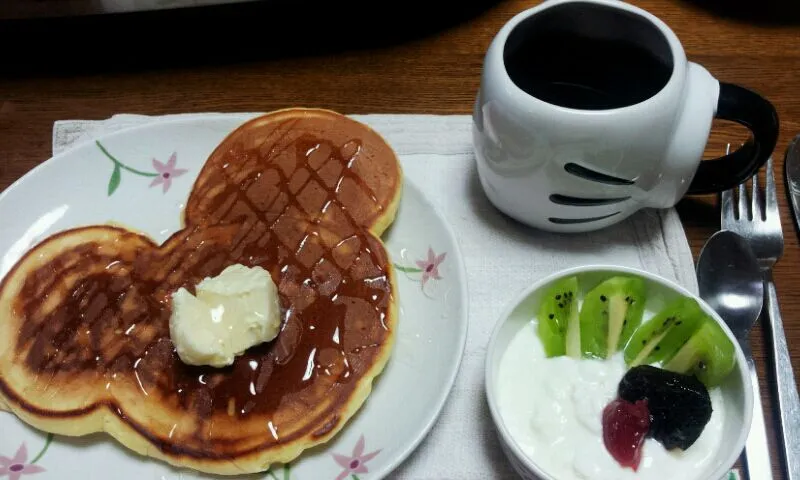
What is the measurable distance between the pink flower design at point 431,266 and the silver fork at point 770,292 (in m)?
0.52

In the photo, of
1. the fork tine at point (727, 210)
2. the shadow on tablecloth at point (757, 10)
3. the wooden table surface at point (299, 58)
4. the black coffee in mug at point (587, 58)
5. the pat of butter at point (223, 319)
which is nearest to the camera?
the pat of butter at point (223, 319)

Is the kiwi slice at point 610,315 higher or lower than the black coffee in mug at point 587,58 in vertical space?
lower

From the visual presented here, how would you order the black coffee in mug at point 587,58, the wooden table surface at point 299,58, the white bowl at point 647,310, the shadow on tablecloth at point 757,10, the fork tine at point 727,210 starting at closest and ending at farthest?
the white bowl at point 647,310 < the black coffee in mug at point 587,58 < the fork tine at point 727,210 < the wooden table surface at point 299,58 < the shadow on tablecloth at point 757,10

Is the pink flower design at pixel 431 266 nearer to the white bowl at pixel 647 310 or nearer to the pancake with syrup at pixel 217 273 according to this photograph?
the pancake with syrup at pixel 217 273

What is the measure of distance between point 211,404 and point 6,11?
1043 millimetres

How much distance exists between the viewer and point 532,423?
91 cm

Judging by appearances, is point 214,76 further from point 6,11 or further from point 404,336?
point 404,336

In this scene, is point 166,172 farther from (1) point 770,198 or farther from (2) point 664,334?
(1) point 770,198

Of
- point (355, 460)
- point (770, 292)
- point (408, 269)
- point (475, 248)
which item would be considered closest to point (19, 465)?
point (355, 460)

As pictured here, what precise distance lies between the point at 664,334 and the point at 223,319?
646 mm

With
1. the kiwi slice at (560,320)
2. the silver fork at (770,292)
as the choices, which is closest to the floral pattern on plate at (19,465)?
the kiwi slice at (560,320)

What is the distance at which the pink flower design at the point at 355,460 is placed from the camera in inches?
36.5

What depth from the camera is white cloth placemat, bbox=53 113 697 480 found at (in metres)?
0.99

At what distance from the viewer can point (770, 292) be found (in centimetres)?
113
